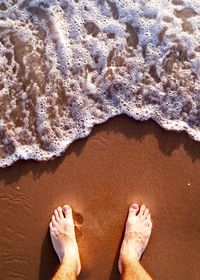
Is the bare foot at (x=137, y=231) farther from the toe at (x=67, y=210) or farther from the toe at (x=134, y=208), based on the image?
the toe at (x=67, y=210)

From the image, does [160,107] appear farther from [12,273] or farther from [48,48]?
[12,273]

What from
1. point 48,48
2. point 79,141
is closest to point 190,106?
point 79,141

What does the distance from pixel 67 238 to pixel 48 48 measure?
4.01 feet

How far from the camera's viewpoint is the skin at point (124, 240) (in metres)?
2.56

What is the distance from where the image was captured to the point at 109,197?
2.61m

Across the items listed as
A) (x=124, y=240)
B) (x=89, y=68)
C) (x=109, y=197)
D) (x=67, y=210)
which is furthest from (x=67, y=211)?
(x=89, y=68)

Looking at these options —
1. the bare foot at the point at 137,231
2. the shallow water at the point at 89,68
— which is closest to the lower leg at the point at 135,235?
the bare foot at the point at 137,231

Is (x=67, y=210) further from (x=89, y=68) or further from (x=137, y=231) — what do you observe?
(x=89, y=68)

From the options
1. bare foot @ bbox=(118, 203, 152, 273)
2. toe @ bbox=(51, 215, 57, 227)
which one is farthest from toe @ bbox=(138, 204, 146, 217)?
toe @ bbox=(51, 215, 57, 227)

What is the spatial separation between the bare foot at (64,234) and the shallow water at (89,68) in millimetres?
373

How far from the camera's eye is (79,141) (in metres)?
2.64

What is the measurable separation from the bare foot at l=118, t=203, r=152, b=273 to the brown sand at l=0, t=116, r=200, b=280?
0.22 feet

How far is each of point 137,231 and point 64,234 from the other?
455 millimetres

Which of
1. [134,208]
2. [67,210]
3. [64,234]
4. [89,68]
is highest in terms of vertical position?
[89,68]
